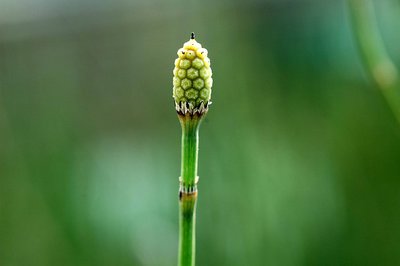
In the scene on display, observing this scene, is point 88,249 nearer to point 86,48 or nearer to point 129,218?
point 129,218

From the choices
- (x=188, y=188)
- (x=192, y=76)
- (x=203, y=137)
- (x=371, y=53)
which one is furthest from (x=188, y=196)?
(x=203, y=137)

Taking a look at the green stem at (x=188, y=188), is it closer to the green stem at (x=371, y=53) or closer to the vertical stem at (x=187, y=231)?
the vertical stem at (x=187, y=231)

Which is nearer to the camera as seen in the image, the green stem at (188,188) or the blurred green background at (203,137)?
the green stem at (188,188)

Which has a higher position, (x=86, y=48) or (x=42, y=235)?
(x=86, y=48)

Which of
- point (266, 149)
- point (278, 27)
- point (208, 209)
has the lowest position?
point (208, 209)

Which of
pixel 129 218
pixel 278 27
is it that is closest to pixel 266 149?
pixel 129 218

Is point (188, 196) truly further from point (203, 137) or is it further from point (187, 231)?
point (203, 137)

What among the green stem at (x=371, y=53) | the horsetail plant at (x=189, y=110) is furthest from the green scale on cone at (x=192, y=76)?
the green stem at (x=371, y=53)
